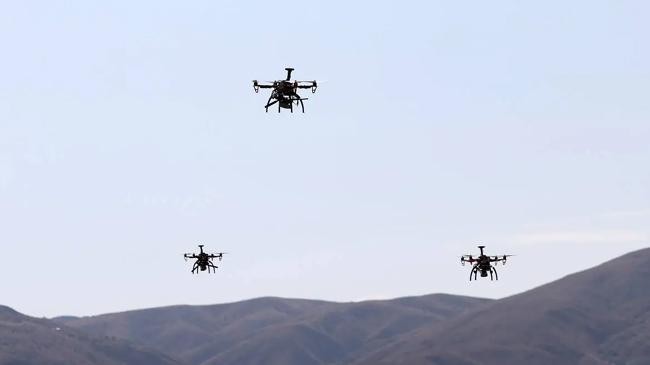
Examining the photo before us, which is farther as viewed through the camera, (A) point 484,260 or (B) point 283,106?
(A) point 484,260

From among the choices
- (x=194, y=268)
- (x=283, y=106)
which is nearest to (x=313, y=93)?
(x=283, y=106)

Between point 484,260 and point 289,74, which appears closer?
point 289,74

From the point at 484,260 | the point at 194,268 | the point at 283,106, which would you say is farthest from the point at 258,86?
the point at 484,260

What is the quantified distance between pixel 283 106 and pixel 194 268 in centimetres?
1740

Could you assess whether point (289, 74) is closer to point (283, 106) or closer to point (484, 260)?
point (283, 106)

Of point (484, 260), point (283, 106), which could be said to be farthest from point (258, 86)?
point (484, 260)

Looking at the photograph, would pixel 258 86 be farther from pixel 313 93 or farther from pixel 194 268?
pixel 194 268

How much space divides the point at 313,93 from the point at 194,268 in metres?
22.0

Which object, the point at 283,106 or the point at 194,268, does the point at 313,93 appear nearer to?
the point at 283,106

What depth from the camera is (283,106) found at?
→ 108438mm

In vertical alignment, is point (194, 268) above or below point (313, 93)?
below

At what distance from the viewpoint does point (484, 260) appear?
117 meters

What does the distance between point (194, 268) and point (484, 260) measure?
2475 cm

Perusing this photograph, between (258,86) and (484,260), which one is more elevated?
(258,86)
